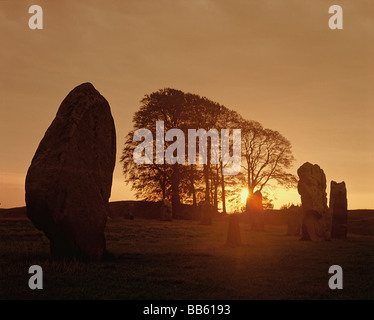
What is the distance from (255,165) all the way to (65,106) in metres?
34.1

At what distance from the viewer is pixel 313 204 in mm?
23609

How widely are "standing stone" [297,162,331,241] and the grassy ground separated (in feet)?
19.6

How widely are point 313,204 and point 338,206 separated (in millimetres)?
4319

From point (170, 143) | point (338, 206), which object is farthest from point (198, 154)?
point (338, 206)

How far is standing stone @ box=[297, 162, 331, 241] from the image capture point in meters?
23.7

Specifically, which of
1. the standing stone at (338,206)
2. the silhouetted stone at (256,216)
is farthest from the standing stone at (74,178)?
the silhouetted stone at (256,216)

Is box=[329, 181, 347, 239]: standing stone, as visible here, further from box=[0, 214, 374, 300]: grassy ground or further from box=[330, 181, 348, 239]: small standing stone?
box=[0, 214, 374, 300]: grassy ground

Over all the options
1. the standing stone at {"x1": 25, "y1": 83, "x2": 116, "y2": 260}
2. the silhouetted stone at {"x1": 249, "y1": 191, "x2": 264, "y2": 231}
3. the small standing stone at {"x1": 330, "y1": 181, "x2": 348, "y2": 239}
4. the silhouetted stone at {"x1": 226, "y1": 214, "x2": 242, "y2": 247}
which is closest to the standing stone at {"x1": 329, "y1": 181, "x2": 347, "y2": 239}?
the small standing stone at {"x1": 330, "y1": 181, "x2": 348, "y2": 239}

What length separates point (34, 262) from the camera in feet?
38.4

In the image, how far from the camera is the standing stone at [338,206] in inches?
1055

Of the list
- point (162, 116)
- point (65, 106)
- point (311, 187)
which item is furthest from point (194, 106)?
point (65, 106)

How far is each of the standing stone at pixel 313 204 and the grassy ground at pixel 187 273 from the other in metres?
5.97

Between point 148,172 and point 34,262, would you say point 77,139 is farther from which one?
point 148,172

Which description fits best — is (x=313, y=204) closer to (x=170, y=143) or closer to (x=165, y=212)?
(x=165, y=212)
